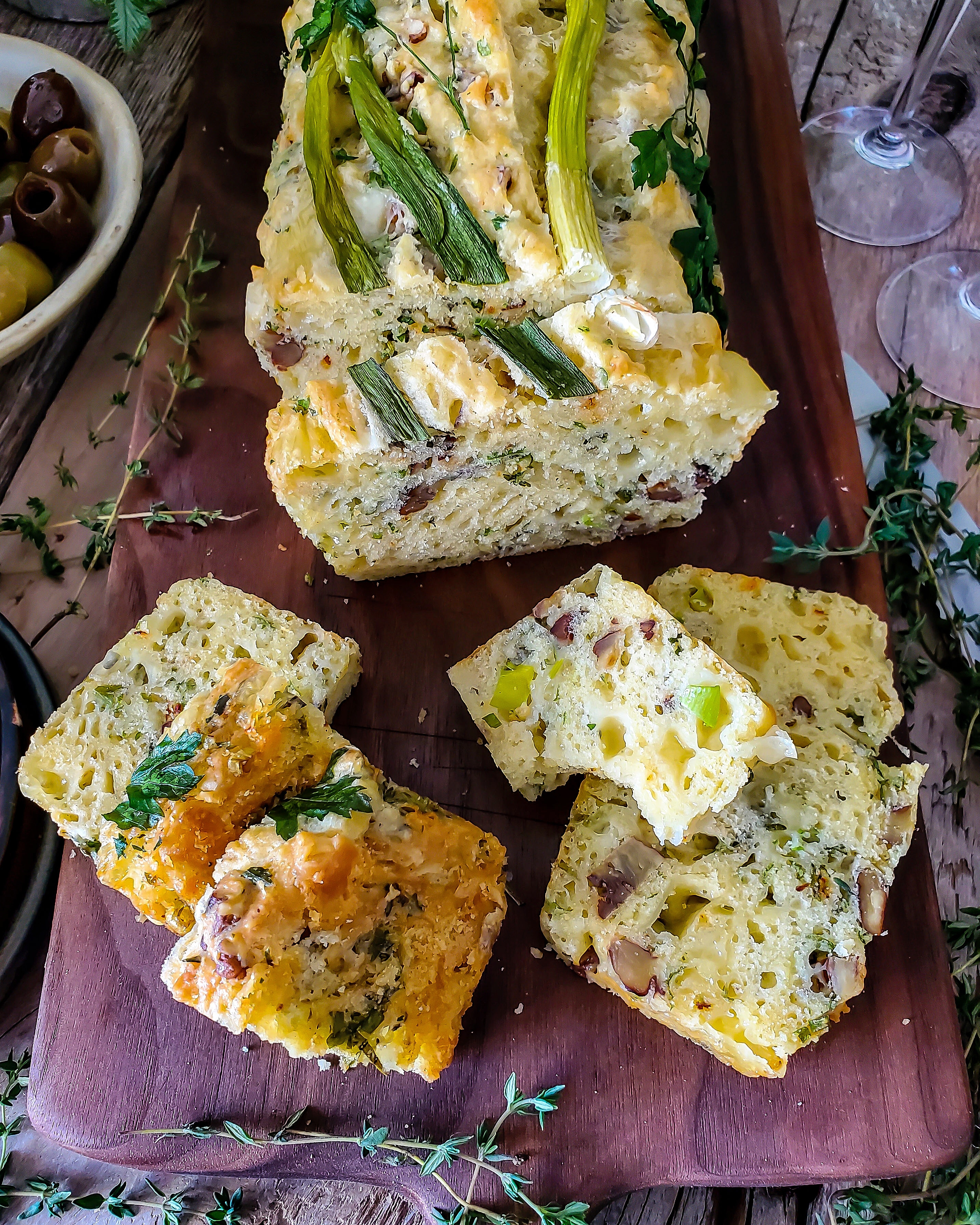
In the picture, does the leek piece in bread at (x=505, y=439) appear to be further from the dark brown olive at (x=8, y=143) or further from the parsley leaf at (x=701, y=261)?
the dark brown olive at (x=8, y=143)

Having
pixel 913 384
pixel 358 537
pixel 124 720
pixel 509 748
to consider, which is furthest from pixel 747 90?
pixel 124 720

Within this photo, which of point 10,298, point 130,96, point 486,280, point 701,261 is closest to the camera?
point 486,280

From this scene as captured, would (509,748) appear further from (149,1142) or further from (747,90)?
(747,90)

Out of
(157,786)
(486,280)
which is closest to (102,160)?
(486,280)

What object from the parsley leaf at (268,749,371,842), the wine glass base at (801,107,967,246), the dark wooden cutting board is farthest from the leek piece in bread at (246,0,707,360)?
the wine glass base at (801,107,967,246)

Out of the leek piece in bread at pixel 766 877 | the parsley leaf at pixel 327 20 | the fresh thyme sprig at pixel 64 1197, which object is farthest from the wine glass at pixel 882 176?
the fresh thyme sprig at pixel 64 1197

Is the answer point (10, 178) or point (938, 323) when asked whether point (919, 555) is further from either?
point (10, 178)
